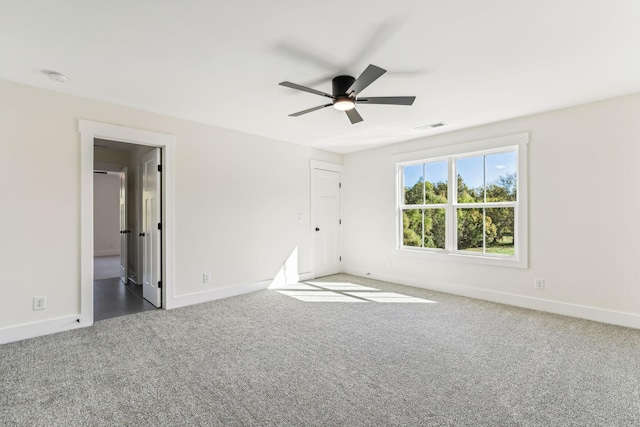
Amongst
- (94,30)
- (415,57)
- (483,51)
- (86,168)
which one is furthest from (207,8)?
(86,168)

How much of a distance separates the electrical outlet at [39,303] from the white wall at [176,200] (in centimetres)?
4

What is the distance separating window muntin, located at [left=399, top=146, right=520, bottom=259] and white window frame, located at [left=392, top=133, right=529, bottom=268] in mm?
15

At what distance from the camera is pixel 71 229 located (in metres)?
3.22

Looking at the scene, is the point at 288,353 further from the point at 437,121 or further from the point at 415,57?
the point at 437,121

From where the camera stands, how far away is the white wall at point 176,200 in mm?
2936

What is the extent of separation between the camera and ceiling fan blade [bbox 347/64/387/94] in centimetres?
218

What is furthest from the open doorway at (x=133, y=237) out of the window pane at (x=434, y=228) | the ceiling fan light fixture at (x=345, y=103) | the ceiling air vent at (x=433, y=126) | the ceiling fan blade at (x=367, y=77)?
the window pane at (x=434, y=228)

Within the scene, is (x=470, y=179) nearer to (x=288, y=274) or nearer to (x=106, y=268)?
(x=288, y=274)

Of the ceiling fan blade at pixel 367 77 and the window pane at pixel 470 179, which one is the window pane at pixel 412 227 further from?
the ceiling fan blade at pixel 367 77

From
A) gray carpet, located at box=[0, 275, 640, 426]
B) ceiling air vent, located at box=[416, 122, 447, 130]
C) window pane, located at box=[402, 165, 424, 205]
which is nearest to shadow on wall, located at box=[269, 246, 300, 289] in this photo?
gray carpet, located at box=[0, 275, 640, 426]

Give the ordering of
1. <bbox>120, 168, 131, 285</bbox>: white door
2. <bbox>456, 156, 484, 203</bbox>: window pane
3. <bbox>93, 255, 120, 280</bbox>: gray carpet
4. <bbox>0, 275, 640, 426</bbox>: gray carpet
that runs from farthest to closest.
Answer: <bbox>93, 255, 120, 280</bbox>: gray carpet
<bbox>120, 168, 131, 285</bbox>: white door
<bbox>456, 156, 484, 203</bbox>: window pane
<bbox>0, 275, 640, 426</bbox>: gray carpet

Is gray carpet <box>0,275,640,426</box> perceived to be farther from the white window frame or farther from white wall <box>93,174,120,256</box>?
white wall <box>93,174,120,256</box>

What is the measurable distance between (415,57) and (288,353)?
8.84 ft

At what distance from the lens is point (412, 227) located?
5.29 meters
